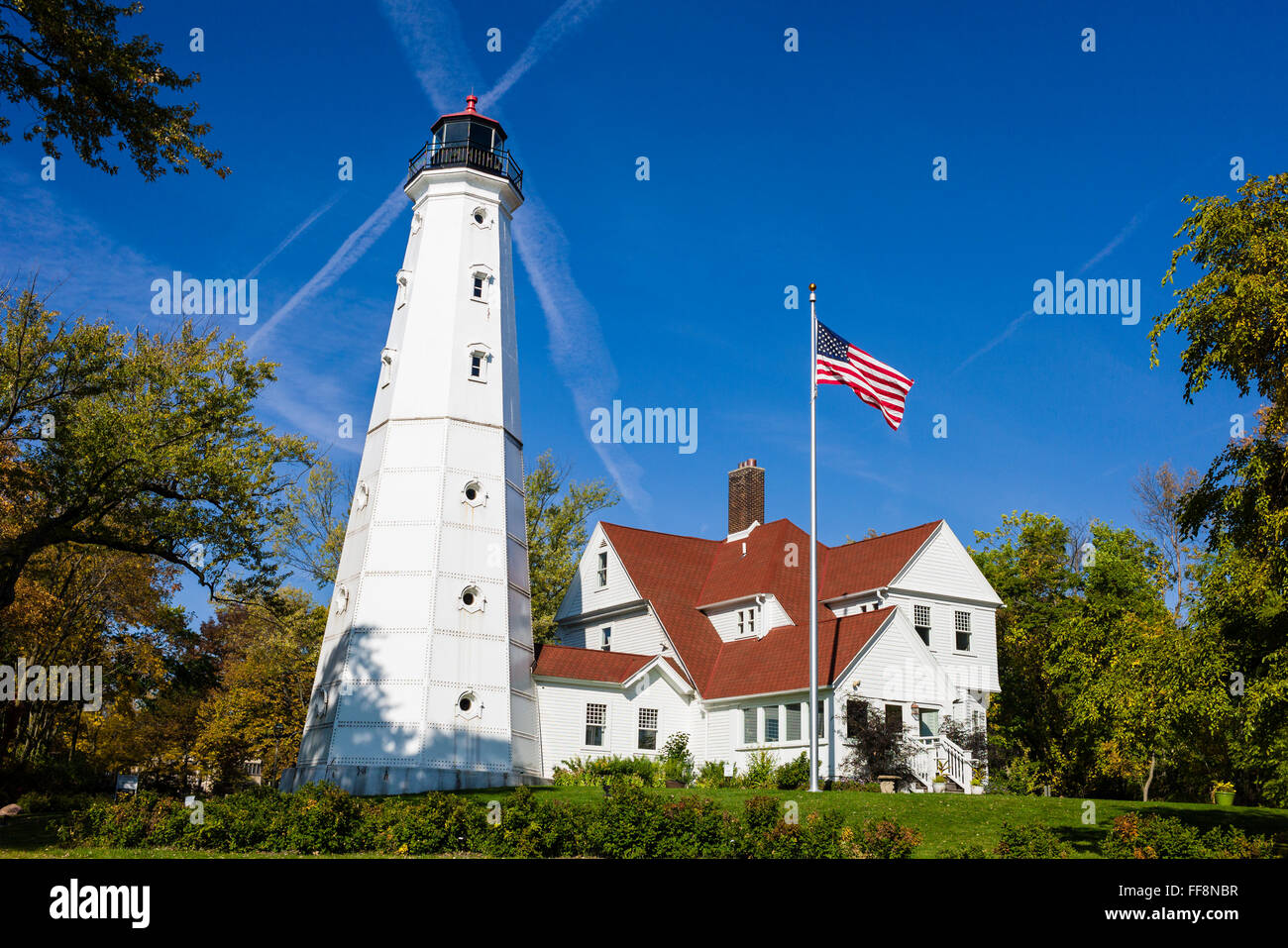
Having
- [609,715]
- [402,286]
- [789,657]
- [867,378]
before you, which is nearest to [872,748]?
[789,657]

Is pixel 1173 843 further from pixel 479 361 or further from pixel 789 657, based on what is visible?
pixel 479 361

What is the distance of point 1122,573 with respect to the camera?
129 ft

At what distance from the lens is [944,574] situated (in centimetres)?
3659

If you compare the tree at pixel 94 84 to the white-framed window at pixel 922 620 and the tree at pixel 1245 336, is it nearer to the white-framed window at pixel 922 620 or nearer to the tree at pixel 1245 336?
the tree at pixel 1245 336

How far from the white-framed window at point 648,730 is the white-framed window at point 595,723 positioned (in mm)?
1453

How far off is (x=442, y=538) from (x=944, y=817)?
15753 mm

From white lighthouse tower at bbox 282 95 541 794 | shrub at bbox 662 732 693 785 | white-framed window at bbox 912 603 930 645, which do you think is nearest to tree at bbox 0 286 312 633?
white lighthouse tower at bbox 282 95 541 794

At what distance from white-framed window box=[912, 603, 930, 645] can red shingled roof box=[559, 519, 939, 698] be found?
1672mm

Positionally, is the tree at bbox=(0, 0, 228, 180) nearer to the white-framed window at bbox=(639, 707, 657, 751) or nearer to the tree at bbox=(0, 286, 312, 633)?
the tree at bbox=(0, 286, 312, 633)

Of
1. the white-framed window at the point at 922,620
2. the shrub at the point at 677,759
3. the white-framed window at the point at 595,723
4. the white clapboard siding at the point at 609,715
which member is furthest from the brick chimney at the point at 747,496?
the white-framed window at the point at 595,723

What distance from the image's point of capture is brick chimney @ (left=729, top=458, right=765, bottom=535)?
41969 millimetres
